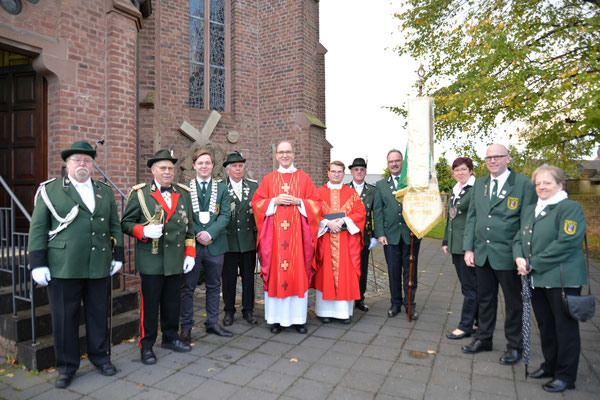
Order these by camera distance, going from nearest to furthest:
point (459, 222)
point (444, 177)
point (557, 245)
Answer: point (557, 245) < point (459, 222) < point (444, 177)

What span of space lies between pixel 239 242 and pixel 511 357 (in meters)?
3.35

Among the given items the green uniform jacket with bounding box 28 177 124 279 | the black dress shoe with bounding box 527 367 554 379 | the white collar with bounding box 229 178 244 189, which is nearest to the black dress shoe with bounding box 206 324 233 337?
the green uniform jacket with bounding box 28 177 124 279

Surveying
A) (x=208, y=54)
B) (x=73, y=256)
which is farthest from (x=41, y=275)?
(x=208, y=54)

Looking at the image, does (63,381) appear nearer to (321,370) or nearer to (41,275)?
(41,275)

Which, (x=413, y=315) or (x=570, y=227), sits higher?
(x=570, y=227)

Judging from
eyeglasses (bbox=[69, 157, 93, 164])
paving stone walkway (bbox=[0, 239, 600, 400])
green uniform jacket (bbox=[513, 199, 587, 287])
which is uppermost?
eyeglasses (bbox=[69, 157, 93, 164])

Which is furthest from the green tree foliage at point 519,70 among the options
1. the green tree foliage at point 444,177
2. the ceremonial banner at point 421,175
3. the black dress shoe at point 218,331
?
the green tree foliage at point 444,177

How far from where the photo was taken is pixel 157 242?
4.20 meters

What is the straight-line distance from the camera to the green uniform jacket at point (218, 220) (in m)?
4.84

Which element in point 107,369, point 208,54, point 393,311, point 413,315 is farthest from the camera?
point 208,54

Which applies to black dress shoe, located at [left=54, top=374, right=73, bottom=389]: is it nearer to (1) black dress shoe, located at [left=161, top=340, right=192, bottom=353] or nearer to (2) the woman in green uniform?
(1) black dress shoe, located at [left=161, top=340, right=192, bottom=353]

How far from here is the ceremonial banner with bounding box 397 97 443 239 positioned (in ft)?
17.5

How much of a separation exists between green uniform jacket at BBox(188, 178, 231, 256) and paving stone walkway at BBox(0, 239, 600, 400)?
1.11m

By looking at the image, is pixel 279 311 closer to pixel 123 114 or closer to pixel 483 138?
pixel 123 114
